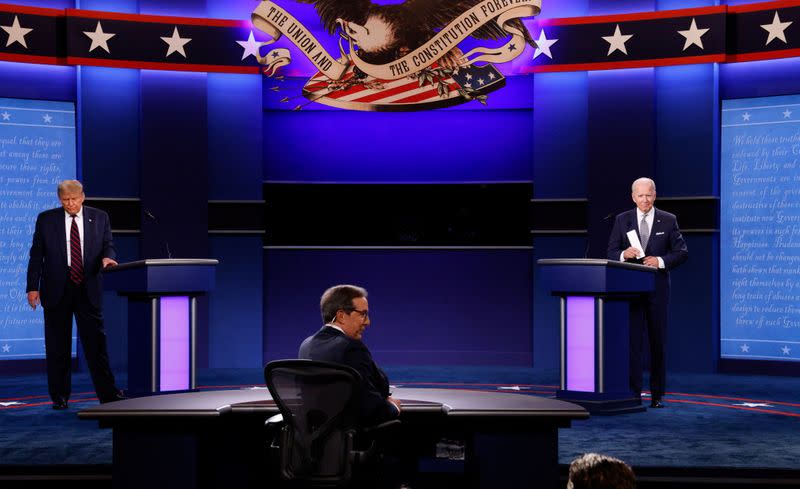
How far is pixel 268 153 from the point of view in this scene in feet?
30.8

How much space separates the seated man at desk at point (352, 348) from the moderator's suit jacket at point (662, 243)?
3349 millimetres

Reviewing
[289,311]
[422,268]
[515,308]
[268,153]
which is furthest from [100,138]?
[515,308]

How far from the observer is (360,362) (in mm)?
3742

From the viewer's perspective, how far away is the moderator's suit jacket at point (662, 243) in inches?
266

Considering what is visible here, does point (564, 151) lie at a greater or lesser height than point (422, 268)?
greater

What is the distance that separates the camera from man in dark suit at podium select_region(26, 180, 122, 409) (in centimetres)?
659

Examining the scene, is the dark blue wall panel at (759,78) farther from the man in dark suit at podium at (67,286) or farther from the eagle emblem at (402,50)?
the man in dark suit at podium at (67,286)

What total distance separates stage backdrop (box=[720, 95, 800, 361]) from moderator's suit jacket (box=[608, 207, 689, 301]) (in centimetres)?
215

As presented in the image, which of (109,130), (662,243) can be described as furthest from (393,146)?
(662,243)

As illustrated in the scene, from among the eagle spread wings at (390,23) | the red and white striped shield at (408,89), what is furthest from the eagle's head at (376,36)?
the red and white striped shield at (408,89)

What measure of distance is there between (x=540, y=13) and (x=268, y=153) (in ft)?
9.03

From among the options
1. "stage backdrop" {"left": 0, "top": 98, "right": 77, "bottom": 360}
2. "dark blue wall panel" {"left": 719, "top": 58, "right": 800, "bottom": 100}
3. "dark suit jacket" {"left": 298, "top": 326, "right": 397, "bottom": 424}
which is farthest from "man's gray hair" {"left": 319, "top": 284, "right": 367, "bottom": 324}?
"dark blue wall panel" {"left": 719, "top": 58, "right": 800, "bottom": 100}

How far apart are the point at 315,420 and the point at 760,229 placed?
20.0ft

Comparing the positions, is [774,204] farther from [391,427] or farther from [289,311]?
[391,427]
